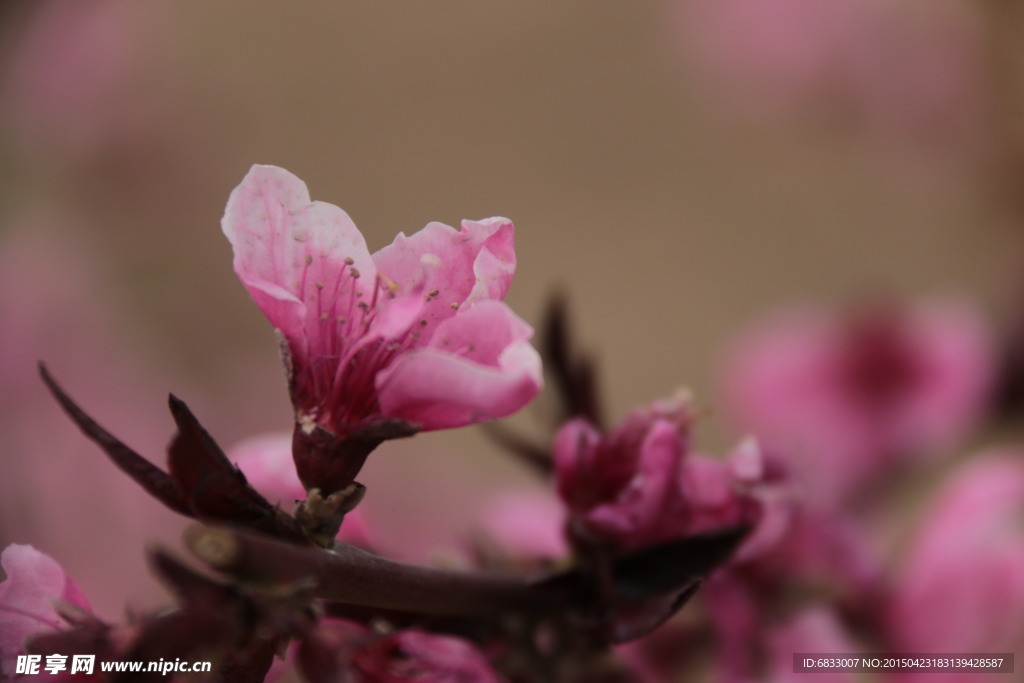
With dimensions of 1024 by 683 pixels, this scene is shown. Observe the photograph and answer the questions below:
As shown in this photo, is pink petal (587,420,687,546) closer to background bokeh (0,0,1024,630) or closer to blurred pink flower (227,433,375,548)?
blurred pink flower (227,433,375,548)

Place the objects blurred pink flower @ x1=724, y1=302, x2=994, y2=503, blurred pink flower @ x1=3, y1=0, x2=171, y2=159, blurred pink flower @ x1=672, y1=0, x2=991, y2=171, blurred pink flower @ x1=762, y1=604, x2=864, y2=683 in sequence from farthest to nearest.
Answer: blurred pink flower @ x1=672, y1=0, x2=991, y2=171 → blurred pink flower @ x1=3, y1=0, x2=171, y2=159 → blurred pink flower @ x1=724, y1=302, x2=994, y2=503 → blurred pink flower @ x1=762, y1=604, x2=864, y2=683

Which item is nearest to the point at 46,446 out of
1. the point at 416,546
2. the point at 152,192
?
the point at 416,546

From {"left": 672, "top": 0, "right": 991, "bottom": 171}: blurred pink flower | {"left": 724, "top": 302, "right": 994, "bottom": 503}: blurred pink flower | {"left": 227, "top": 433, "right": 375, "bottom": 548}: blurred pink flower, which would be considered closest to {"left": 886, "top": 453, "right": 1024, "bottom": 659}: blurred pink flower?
{"left": 724, "top": 302, "right": 994, "bottom": 503}: blurred pink flower

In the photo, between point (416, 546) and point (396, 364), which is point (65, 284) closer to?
point (416, 546)

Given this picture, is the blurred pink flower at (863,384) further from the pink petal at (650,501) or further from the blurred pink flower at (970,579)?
the pink petal at (650,501)

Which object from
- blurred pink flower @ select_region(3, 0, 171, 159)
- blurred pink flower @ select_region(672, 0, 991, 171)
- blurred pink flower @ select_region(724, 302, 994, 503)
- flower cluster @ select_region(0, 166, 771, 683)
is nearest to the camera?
flower cluster @ select_region(0, 166, 771, 683)

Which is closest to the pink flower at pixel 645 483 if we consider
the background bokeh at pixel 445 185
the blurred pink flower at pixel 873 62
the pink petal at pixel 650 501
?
the pink petal at pixel 650 501
